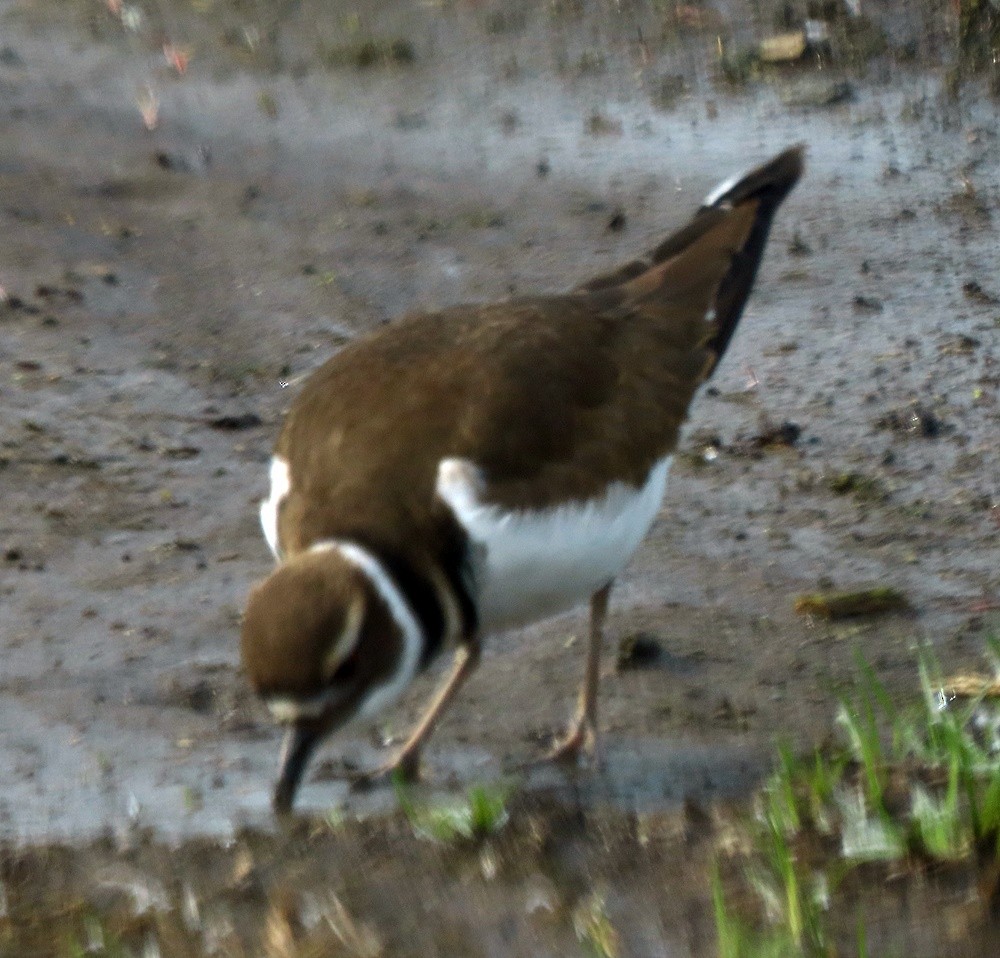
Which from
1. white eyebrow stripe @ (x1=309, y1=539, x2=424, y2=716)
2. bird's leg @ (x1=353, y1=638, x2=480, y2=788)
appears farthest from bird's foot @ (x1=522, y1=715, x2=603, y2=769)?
white eyebrow stripe @ (x1=309, y1=539, x2=424, y2=716)

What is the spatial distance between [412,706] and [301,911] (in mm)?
1094

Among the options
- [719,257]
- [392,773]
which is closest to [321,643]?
[392,773]

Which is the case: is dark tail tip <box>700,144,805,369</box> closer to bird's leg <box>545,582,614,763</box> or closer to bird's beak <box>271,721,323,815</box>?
bird's leg <box>545,582,614,763</box>

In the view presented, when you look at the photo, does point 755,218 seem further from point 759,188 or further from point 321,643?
point 321,643

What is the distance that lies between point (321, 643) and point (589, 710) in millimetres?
1054

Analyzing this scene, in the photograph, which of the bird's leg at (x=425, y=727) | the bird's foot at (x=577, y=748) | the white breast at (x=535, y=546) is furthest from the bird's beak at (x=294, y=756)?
the bird's foot at (x=577, y=748)

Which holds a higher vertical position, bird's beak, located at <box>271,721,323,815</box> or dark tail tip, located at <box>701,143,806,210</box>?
dark tail tip, located at <box>701,143,806,210</box>

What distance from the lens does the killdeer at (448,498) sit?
402 centimetres

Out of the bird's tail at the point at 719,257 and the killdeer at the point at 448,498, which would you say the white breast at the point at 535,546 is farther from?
the bird's tail at the point at 719,257

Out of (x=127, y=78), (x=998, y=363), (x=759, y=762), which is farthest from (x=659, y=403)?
(x=127, y=78)

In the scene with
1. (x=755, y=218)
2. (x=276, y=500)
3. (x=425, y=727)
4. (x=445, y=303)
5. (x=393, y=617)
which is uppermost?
(x=755, y=218)

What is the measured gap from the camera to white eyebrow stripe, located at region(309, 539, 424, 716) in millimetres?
4077

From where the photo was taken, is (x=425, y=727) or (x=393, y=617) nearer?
(x=393, y=617)

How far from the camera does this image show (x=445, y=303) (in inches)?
285
